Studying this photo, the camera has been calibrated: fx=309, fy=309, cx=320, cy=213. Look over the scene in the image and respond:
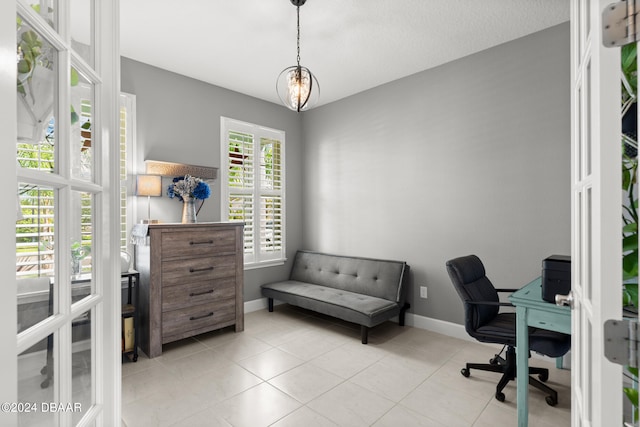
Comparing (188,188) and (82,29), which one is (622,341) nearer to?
(82,29)

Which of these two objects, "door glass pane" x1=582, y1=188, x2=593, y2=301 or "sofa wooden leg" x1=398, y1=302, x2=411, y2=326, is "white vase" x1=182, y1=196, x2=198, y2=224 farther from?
"door glass pane" x1=582, y1=188, x2=593, y2=301

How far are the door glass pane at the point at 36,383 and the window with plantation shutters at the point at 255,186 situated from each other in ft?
10.6

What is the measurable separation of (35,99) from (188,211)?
106 inches

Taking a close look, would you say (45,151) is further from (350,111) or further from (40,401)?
(350,111)

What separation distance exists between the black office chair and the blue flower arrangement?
248 cm

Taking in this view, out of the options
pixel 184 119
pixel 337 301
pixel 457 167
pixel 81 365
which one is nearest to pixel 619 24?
pixel 81 365

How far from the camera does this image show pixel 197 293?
309 cm

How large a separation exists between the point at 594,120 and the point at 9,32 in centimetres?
121

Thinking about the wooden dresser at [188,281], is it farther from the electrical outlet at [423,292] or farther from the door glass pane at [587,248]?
the door glass pane at [587,248]

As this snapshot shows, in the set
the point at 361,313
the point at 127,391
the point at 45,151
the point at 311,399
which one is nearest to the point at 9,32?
the point at 45,151

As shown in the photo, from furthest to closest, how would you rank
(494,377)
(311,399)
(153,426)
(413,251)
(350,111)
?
(350,111) → (413,251) → (494,377) → (311,399) → (153,426)

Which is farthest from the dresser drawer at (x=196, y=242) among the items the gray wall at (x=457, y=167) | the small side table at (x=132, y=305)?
the gray wall at (x=457, y=167)

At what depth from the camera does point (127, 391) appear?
224 centimetres

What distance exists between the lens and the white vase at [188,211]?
3.23 meters
